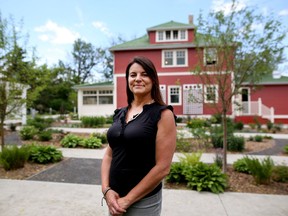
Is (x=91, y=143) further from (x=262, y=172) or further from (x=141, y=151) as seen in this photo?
(x=141, y=151)

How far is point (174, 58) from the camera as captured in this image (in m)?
19.2

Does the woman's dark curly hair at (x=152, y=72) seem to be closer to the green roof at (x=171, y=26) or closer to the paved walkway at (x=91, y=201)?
the paved walkway at (x=91, y=201)

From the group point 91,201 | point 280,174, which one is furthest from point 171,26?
point 91,201

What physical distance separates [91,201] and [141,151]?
8.47 feet

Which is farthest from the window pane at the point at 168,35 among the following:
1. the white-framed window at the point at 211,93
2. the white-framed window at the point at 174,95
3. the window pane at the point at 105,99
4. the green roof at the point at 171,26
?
the white-framed window at the point at 211,93

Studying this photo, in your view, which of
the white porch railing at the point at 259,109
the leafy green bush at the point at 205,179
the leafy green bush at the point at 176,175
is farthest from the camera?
the white porch railing at the point at 259,109

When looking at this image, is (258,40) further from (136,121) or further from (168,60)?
(168,60)

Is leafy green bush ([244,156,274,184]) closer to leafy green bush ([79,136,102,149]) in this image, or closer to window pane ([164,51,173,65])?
leafy green bush ([79,136,102,149])

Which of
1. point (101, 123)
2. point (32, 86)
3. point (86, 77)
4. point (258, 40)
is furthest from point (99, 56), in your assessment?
point (258, 40)

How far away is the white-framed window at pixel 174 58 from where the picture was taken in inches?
750

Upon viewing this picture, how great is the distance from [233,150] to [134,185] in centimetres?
726

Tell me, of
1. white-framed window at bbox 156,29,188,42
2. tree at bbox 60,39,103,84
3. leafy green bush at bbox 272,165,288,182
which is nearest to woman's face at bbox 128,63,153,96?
leafy green bush at bbox 272,165,288,182

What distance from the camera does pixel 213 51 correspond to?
17.7ft

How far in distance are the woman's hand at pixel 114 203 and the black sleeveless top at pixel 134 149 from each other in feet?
0.12
